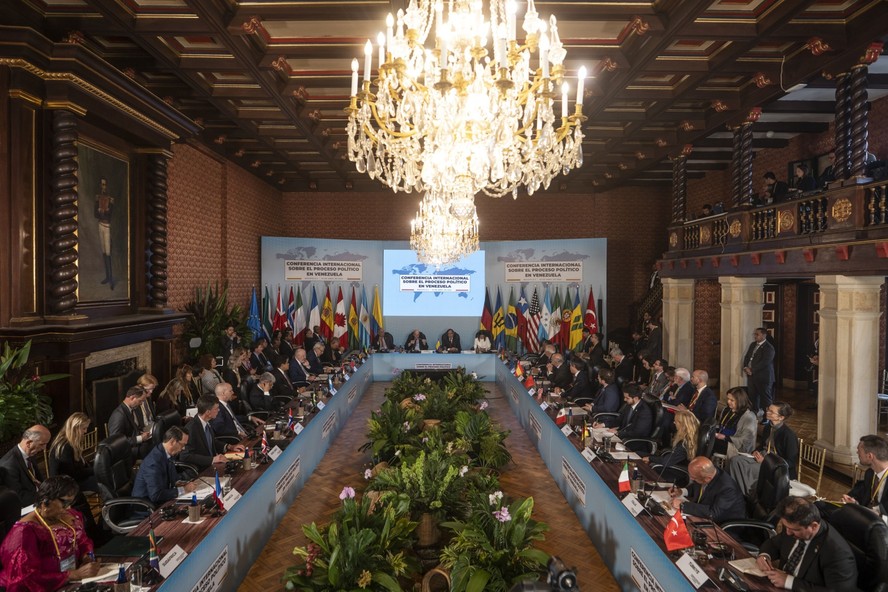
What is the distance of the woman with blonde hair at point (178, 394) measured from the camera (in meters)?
6.60

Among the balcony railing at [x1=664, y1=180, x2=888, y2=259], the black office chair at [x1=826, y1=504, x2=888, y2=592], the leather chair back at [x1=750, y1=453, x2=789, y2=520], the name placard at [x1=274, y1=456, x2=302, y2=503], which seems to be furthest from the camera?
the balcony railing at [x1=664, y1=180, x2=888, y2=259]

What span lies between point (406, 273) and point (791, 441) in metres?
10.2

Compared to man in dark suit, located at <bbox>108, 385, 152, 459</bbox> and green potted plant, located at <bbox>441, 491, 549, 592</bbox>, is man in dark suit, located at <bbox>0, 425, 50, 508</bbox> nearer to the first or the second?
man in dark suit, located at <bbox>108, 385, 152, 459</bbox>

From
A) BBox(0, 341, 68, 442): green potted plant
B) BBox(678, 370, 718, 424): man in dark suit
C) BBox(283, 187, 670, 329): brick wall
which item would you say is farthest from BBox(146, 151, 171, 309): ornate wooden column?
BBox(283, 187, 670, 329): brick wall

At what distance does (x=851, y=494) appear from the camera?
411cm

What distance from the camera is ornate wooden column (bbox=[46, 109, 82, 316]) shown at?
18.3ft

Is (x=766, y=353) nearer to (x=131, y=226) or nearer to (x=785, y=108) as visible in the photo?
(x=785, y=108)

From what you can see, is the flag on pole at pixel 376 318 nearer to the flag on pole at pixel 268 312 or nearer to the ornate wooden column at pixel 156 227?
the flag on pole at pixel 268 312

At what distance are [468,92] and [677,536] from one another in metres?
3.19

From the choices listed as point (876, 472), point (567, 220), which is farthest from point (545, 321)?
point (876, 472)

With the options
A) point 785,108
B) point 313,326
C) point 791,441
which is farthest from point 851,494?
point 313,326

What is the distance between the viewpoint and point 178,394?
6785 millimetres

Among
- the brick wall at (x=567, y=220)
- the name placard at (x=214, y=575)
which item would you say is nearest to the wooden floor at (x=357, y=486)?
the name placard at (x=214, y=575)

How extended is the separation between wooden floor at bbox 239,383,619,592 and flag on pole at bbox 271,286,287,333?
5.38 metres
